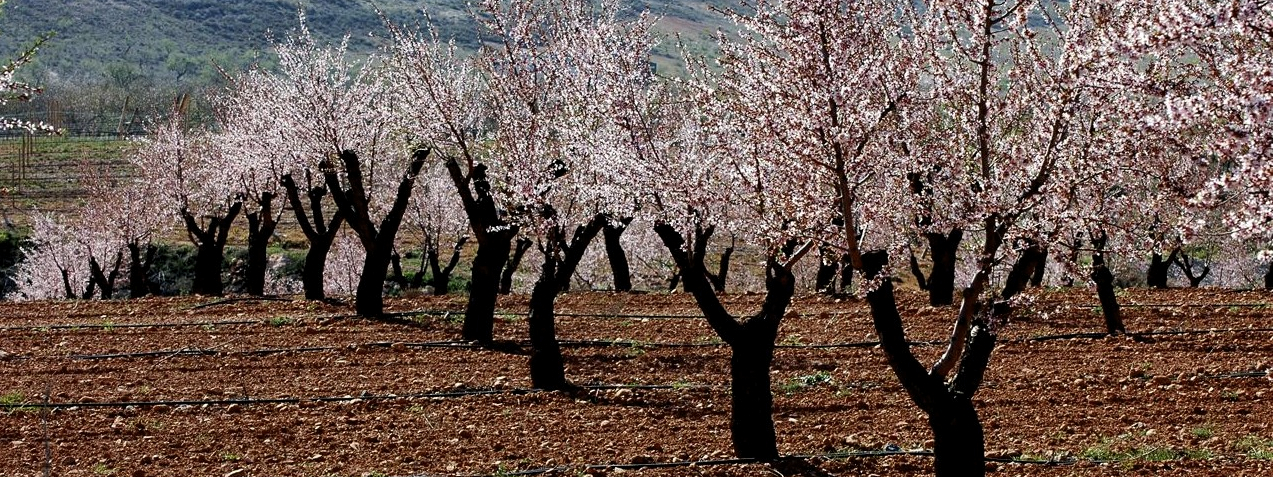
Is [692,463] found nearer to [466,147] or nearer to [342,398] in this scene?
[342,398]

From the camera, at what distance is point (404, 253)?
190 feet

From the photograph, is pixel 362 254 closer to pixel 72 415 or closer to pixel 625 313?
pixel 625 313

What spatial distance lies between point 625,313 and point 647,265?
96.2 feet

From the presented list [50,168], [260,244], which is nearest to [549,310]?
[260,244]

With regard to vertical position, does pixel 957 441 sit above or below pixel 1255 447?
above

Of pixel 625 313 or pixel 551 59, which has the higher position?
pixel 551 59

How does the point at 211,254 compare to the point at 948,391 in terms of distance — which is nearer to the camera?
the point at 948,391

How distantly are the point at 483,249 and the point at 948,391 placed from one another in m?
8.86

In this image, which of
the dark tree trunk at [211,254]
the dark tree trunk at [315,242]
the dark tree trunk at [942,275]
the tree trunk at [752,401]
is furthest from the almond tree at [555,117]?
the dark tree trunk at [211,254]

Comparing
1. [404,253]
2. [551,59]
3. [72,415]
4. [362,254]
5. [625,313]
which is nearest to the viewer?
[72,415]

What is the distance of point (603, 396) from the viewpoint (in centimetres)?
1230

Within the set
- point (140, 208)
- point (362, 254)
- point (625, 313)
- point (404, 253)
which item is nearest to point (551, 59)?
point (625, 313)

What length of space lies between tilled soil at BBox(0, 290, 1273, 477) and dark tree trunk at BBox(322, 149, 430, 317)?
1.85ft

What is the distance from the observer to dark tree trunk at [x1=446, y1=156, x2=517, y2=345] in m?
15.4
